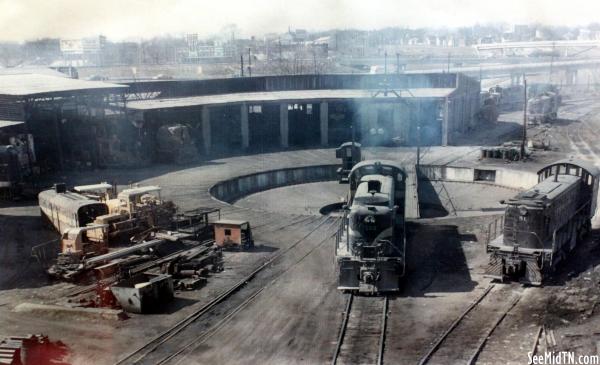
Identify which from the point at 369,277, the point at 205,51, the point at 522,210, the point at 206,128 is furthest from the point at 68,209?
the point at 205,51

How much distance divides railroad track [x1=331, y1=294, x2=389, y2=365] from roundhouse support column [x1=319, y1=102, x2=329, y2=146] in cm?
3718

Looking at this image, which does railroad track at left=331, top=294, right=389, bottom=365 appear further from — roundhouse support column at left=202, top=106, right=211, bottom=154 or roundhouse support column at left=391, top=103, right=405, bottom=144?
roundhouse support column at left=391, top=103, right=405, bottom=144

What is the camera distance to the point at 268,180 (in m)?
45.8

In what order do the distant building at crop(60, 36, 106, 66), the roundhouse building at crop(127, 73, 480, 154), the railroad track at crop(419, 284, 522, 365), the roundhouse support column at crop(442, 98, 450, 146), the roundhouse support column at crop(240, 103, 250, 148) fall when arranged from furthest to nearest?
the distant building at crop(60, 36, 106, 66) < the roundhouse support column at crop(240, 103, 250, 148) < the roundhouse building at crop(127, 73, 480, 154) < the roundhouse support column at crop(442, 98, 450, 146) < the railroad track at crop(419, 284, 522, 365)

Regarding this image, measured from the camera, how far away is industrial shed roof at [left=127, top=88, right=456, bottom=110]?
53.8 metres

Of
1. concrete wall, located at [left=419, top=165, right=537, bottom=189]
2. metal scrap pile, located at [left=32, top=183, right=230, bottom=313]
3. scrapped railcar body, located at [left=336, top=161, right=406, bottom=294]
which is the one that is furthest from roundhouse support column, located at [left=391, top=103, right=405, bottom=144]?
scrapped railcar body, located at [left=336, top=161, right=406, bottom=294]

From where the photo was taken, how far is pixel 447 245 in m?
27.6

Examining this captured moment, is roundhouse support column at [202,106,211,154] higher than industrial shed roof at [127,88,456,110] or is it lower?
lower

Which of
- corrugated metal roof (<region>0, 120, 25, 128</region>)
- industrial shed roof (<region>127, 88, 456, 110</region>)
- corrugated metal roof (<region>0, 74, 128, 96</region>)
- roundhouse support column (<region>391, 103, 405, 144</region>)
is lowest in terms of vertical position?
roundhouse support column (<region>391, 103, 405, 144</region>)

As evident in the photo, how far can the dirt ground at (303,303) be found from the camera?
17172 mm

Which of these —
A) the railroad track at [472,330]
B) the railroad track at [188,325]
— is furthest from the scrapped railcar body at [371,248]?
the railroad track at [188,325]

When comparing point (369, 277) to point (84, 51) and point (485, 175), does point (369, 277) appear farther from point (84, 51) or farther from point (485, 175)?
point (84, 51)

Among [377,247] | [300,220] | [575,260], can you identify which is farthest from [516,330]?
[300,220]

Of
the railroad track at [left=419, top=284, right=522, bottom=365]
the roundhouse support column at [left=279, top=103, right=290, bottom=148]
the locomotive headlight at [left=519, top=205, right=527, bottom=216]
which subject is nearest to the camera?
the railroad track at [left=419, top=284, right=522, bottom=365]
